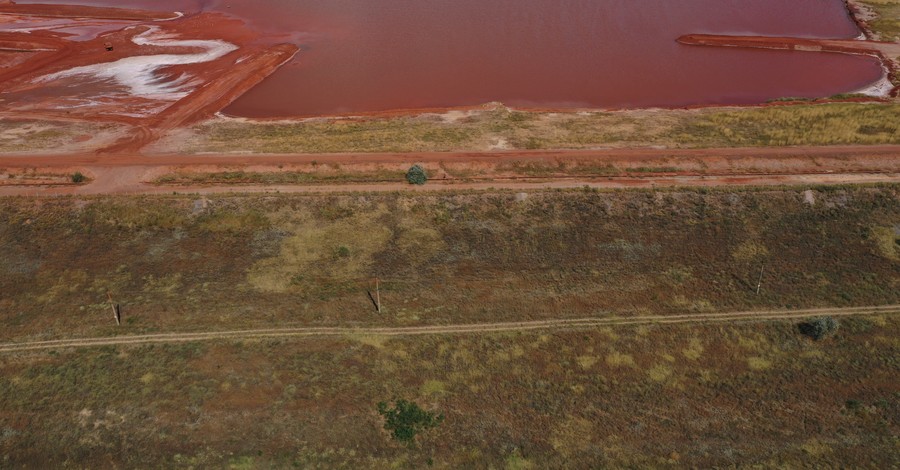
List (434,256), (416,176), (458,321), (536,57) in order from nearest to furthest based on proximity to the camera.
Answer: (458,321)
(434,256)
(416,176)
(536,57)

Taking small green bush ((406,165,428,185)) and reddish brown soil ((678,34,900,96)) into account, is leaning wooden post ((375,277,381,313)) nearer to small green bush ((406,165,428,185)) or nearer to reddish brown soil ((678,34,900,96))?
small green bush ((406,165,428,185))

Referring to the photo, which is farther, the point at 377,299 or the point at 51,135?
the point at 51,135

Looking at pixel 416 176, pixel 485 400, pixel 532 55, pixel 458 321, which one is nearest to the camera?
pixel 485 400

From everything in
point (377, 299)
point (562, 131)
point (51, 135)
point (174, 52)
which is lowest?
point (377, 299)

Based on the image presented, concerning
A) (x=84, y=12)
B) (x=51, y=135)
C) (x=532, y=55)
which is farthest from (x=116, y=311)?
(x=84, y=12)

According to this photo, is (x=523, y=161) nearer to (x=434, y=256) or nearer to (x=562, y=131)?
(x=562, y=131)

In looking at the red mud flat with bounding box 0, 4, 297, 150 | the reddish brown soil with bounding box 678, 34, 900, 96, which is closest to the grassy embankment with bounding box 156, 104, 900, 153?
the red mud flat with bounding box 0, 4, 297, 150

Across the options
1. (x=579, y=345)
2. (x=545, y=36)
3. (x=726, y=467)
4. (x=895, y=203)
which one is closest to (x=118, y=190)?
(x=579, y=345)

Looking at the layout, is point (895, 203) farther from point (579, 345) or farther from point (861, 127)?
point (579, 345)
